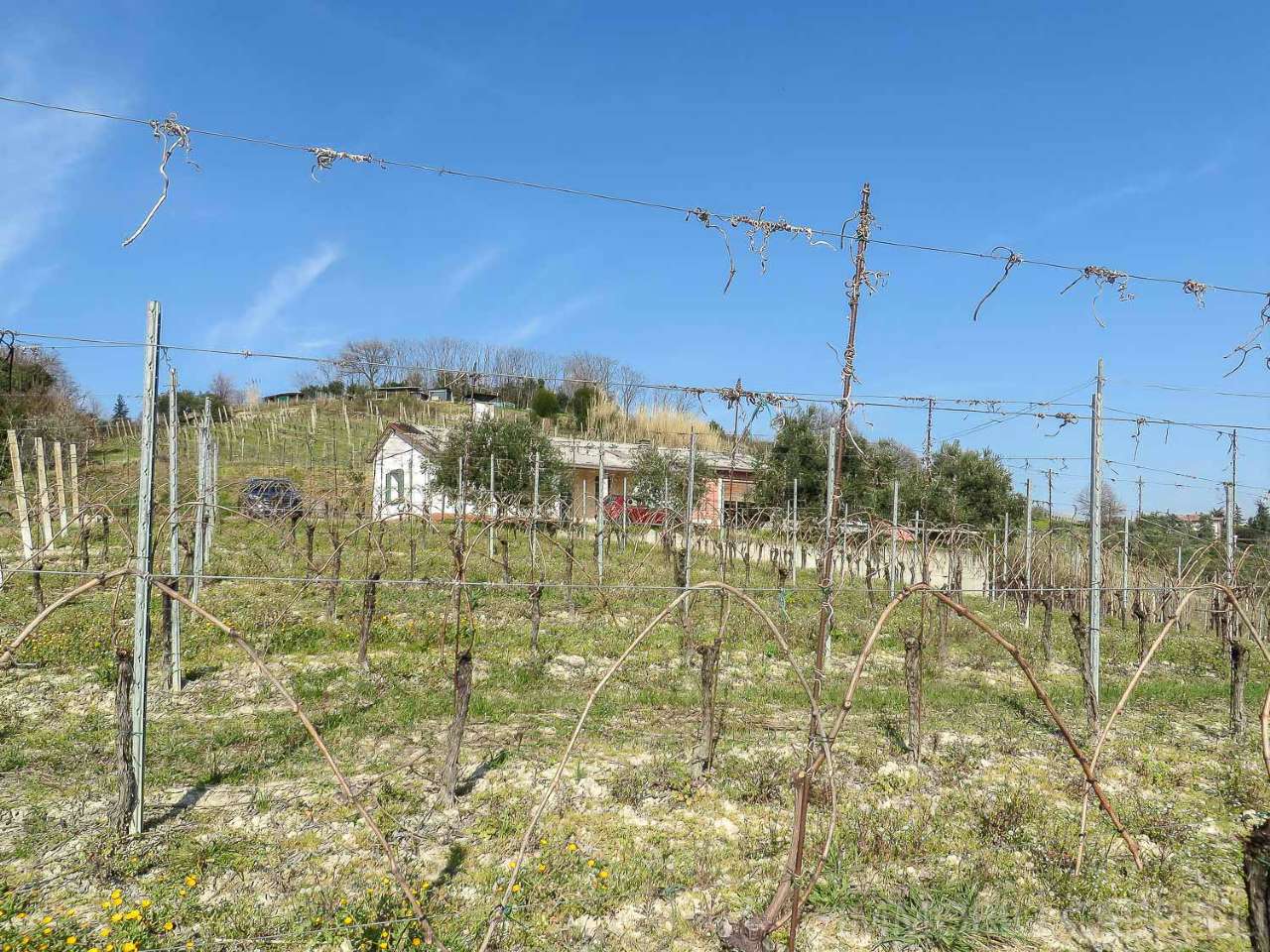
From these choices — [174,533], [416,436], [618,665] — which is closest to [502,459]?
[416,436]

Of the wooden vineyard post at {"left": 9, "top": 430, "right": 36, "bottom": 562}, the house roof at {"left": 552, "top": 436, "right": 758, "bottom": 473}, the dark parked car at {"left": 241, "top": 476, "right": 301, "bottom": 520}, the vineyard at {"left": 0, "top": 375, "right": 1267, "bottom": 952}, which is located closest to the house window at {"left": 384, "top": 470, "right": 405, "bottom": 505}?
the dark parked car at {"left": 241, "top": 476, "right": 301, "bottom": 520}

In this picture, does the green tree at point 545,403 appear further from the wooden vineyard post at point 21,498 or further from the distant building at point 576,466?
the wooden vineyard post at point 21,498

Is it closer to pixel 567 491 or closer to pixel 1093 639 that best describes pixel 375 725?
pixel 1093 639

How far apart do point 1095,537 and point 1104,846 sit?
2.68m

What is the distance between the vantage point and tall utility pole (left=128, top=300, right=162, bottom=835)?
404 centimetres

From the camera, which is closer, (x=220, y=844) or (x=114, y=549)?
(x=220, y=844)

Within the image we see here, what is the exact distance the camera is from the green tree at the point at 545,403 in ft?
90.2

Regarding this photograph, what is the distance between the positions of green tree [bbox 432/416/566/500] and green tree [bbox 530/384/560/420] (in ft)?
25.4

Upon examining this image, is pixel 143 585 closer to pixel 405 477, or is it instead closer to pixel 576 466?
pixel 405 477

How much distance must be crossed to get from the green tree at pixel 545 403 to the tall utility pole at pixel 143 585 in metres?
22.5

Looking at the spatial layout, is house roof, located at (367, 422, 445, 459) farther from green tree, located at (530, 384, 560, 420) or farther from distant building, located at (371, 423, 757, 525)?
green tree, located at (530, 384, 560, 420)

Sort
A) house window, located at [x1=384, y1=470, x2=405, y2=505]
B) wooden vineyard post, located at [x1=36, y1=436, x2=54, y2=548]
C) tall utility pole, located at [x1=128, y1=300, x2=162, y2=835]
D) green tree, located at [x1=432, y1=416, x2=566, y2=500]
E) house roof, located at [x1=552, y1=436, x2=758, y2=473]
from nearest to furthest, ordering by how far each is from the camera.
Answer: tall utility pole, located at [x1=128, y1=300, x2=162, y2=835] → wooden vineyard post, located at [x1=36, y1=436, x2=54, y2=548] → house window, located at [x1=384, y1=470, x2=405, y2=505] → green tree, located at [x1=432, y1=416, x2=566, y2=500] → house roof, located at [x1=552, y1=436, x2=758, y2=473]

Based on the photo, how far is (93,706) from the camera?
6.14 m

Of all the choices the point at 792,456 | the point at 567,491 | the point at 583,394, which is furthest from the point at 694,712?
the point at 583,394
